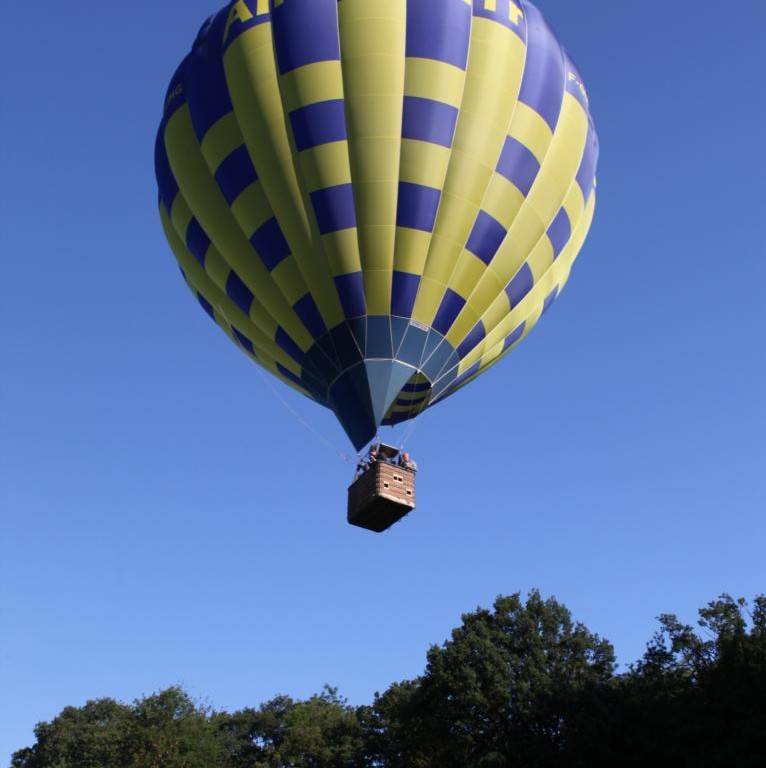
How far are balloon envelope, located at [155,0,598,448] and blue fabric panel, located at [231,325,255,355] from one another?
1.48 m

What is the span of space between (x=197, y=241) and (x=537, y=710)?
Result: 19.1 metres

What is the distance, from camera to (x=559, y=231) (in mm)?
20266

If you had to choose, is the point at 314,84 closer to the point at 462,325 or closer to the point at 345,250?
the point at 345,250

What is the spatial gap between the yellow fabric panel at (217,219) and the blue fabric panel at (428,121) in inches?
157

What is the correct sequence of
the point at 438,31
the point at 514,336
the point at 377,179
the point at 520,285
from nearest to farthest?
the point at 377,179, the point at 438,31, the point at 520,285, the point at 514,336

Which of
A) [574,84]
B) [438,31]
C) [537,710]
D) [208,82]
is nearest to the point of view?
[438,31]

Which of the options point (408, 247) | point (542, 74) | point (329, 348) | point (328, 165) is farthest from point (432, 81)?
point (329, 348)

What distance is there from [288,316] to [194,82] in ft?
18.6

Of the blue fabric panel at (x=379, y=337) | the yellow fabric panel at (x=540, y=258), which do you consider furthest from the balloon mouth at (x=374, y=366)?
the yellow fabric panel at (x=540, y=258)

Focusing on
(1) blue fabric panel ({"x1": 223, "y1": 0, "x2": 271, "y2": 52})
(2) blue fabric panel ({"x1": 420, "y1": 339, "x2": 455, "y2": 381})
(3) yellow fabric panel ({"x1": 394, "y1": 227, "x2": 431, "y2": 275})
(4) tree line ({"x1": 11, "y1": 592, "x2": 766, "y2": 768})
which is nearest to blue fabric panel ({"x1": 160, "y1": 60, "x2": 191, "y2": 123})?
(1) blue fabric panel ({"x1": 223, "y1": 0, "x2": 271, "y2": 52})

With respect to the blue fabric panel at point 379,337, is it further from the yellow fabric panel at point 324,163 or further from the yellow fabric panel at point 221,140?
the yellow fabric panel at point 221,140

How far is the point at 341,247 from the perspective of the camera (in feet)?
58.2

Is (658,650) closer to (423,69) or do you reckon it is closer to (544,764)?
(544,764)

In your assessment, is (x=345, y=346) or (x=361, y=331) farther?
(x=345, y=346)
